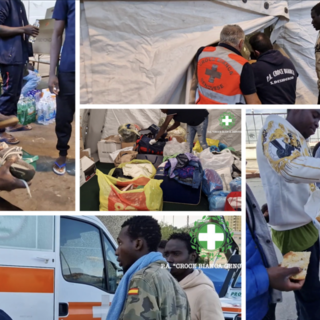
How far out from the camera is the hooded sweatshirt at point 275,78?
2.69 metres

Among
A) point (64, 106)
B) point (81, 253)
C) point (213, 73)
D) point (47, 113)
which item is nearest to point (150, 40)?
point (213, 73)

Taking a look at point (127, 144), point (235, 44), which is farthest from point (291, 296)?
point (235, 44)

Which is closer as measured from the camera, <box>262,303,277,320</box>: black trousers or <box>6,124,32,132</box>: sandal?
<box>262,303,277,320</box>: black trousers

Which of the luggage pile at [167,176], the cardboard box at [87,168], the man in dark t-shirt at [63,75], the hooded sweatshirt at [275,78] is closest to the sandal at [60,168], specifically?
the man in dark t-shirt at [63,75]

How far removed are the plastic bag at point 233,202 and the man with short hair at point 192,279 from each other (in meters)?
0.28

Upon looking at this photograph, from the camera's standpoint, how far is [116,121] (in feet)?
8.76

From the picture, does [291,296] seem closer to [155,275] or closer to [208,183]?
[208,183]

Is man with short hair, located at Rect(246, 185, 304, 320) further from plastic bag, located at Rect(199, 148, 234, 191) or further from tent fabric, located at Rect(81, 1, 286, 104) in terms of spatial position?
tent fabric, located at Rect(81, 1, 286, 104)

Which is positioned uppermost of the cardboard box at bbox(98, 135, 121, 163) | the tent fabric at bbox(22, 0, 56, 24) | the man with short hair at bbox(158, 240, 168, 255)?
the tent fabric at bbox(22, 0, 56, 24)

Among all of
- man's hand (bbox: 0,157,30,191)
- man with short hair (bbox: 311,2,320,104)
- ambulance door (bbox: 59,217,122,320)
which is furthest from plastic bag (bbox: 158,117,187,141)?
man with short hair (bbox: 311,2,320,104)

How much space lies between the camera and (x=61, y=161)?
2.67m

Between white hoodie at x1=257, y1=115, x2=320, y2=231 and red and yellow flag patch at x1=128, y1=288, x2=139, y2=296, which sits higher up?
white hoodie at x1=257, y1=115, x2=320, y2=231

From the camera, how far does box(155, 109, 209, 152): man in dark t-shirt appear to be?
2.62 metres

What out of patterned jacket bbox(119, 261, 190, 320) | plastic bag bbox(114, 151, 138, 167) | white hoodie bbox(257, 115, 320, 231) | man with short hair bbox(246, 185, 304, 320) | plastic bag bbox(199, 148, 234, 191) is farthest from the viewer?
plastic bag bbox(114, 151, 138, 167)
